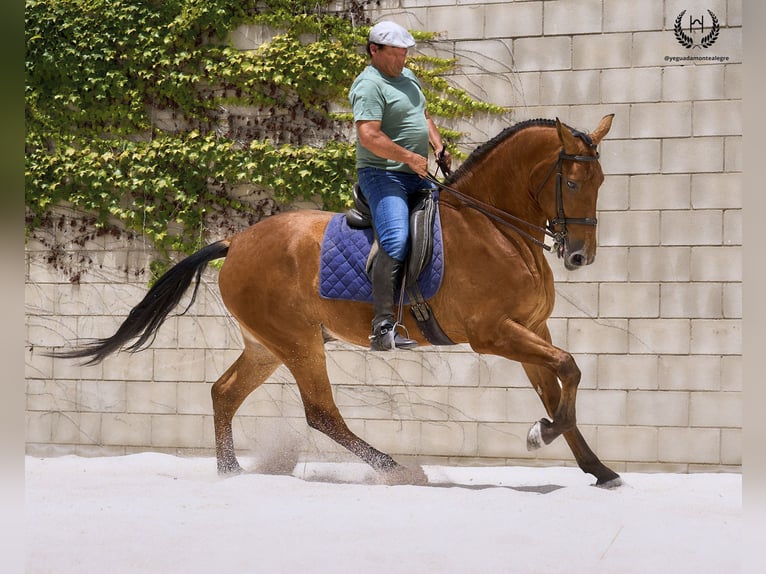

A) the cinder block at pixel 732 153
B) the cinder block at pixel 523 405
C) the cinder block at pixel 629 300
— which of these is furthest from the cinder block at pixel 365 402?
the cinder block at pixel 732 153

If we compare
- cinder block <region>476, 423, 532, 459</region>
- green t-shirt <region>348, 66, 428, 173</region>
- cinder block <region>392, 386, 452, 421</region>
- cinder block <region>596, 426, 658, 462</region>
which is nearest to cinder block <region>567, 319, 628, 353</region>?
cinder block <region>596, 426, 658, 462</region>

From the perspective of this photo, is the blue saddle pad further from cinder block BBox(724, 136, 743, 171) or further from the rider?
cinder block BBox(724, 136, 743, 171)

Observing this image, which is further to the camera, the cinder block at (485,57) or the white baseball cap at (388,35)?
the cinder block at (485,57)

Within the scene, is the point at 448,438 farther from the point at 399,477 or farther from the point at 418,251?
the point at 418,251

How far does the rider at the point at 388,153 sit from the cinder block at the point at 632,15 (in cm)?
159

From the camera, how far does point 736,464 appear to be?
17.3 ft

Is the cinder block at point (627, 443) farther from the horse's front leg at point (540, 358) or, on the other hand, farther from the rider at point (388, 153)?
the rider at point (388, 153)

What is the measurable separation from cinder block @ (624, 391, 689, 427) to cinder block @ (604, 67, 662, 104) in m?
1.75

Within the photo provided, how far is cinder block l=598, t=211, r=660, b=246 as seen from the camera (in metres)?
5.38

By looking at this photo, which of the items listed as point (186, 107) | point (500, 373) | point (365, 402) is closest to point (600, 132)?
point (500, 373)

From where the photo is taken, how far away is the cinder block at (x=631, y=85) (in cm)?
536

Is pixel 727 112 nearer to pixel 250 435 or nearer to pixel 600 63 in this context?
pixel 600 63

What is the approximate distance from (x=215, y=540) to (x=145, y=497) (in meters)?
1.10
